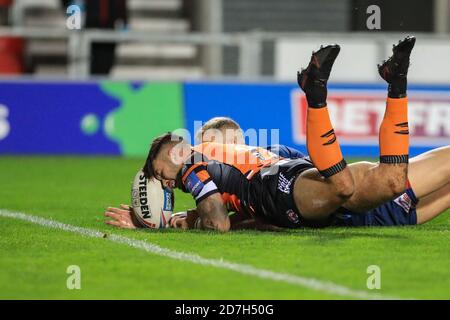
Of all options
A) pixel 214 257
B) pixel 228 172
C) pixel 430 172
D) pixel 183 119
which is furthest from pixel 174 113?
pixel 214 257

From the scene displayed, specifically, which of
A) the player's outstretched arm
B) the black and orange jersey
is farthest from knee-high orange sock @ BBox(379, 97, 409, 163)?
the player's outstretched arm

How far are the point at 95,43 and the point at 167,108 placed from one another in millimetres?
1551

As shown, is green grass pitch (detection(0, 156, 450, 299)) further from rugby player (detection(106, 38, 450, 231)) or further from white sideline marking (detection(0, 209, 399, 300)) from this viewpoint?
rugby player (detection(106, 38, 450, 231))

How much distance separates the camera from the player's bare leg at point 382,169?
6.81 metres

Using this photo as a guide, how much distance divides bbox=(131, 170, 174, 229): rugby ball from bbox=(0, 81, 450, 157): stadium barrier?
648 cm

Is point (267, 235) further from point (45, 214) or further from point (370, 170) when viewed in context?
point (45, 214)

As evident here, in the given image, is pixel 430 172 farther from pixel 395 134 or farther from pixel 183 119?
pixel 183 119

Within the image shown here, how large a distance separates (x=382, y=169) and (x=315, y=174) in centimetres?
47

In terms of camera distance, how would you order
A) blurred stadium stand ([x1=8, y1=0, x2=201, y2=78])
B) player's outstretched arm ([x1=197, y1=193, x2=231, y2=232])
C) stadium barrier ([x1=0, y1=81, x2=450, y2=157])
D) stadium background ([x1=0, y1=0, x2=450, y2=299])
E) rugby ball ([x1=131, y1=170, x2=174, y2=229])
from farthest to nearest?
blurred stadium stand ([x1=8, y1=0, x2=201, y2=78]) < stadium barrier ([x1=0, y1=81, x2=450, y2=157]) < rugby ball ([x1=131, y1=170, x2=174, y2=229]) < player's outstretched arm ([x1=197, y1=193, x2=231, y2=232]) < stadium background ([x1=0, y1=0, x2=450, y2=299])

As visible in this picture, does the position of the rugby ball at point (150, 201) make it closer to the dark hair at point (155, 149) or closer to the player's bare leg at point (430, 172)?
the dark hair at point (155, 149)

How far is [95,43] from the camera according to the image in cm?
1509

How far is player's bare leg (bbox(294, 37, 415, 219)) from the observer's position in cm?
681

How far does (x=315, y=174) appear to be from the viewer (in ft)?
23.3

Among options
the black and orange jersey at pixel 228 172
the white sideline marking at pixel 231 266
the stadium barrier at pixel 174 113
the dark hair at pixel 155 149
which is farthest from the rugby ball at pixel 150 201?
the stadium barrier at pixel 174 113
